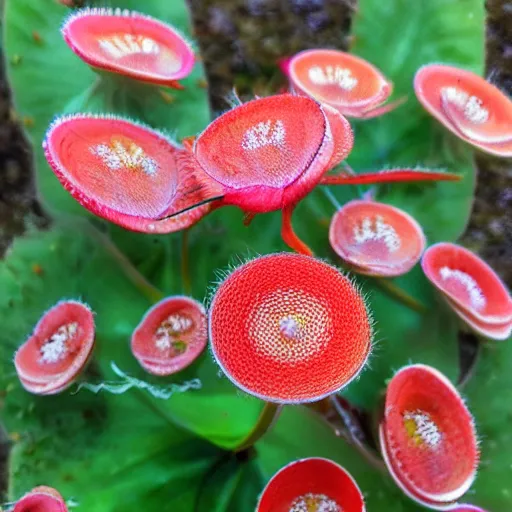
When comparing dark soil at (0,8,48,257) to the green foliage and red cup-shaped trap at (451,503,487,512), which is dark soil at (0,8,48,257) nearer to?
the green foliage

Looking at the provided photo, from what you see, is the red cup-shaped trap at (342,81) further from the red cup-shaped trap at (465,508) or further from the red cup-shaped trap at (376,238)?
the red cup-shaped trap at (465,508)

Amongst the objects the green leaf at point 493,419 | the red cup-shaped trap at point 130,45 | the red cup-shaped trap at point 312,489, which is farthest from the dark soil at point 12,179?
the green leaf at point 493,419

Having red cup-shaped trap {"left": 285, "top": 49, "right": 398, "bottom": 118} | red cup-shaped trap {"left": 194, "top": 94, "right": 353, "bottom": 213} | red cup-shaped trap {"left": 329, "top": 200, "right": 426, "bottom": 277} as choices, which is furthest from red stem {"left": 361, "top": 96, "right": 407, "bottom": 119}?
red cup-shaped trap {"left": 194, "top": 94, "right": 353, "bottom": 213}

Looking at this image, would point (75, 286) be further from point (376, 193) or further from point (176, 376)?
point (376, 193)

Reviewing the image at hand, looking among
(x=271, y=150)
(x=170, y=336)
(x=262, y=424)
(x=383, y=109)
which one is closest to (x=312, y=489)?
(x=262, y=424)

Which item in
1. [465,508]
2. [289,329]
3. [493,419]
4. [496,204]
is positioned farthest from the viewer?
[496,204]

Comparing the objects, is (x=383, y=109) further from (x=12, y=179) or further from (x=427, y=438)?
(x=12, y=179)
